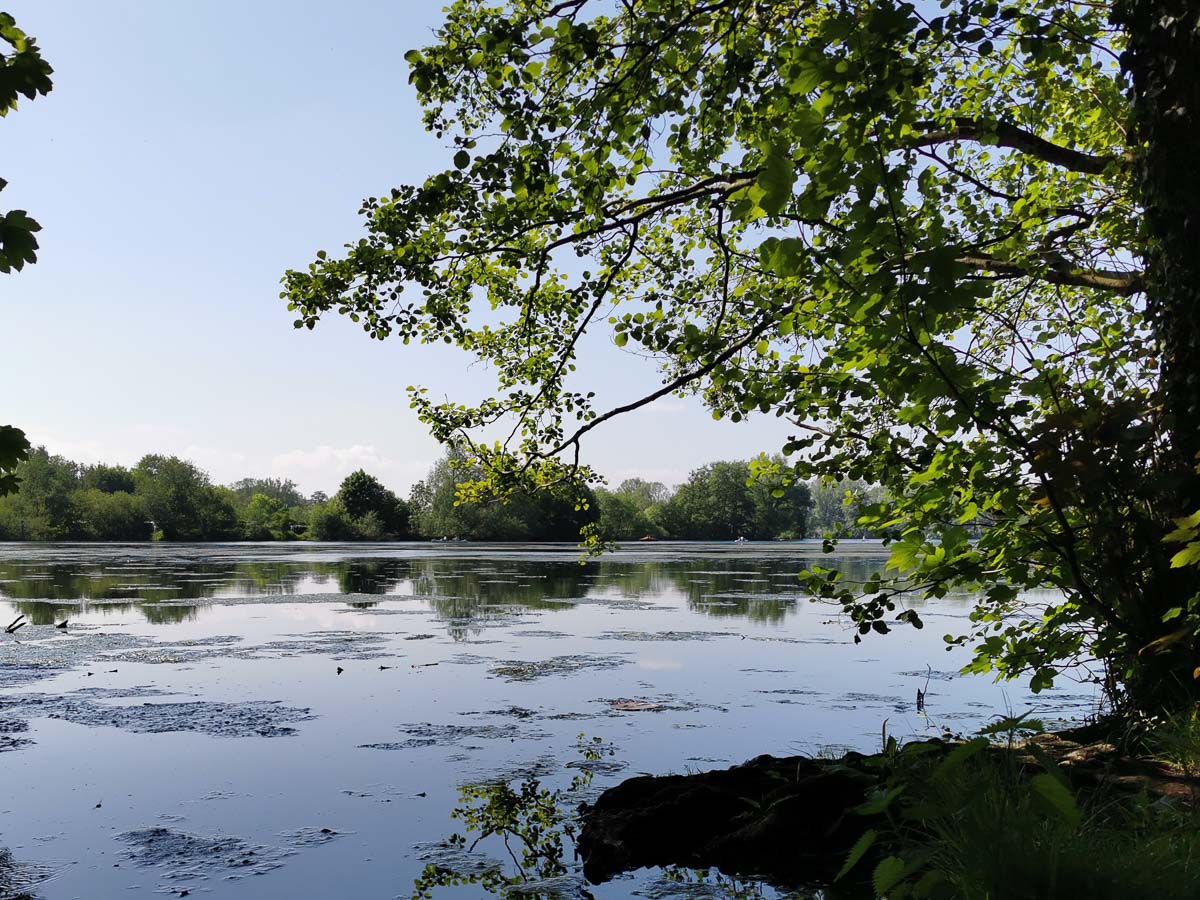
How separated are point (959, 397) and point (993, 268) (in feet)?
12.8

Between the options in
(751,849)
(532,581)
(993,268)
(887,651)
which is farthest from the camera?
(532,581)

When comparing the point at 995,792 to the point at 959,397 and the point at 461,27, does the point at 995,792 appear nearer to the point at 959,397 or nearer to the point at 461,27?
the point at 959,397

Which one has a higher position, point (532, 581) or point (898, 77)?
point (898, 77)

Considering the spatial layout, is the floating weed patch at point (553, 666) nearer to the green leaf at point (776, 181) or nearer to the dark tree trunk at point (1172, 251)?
the dark tree trunk at point (1172, 251)

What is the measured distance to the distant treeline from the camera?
78625 millimetres

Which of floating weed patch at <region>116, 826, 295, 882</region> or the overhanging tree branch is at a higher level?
the overhanging tree branch

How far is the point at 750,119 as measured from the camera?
650 centimetres

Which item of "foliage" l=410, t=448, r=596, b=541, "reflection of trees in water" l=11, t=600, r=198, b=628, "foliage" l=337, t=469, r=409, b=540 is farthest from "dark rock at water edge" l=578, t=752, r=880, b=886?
"foliage" l=337, t=469, r=409, b=540

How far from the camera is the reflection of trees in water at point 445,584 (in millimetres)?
19391

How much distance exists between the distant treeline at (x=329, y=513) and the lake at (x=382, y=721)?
54443 mm

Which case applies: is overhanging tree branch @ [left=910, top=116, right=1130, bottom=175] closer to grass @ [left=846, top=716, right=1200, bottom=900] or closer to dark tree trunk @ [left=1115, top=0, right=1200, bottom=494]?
dark tree trunk @ [left=1115, top=0, right=1200, bottom=494]

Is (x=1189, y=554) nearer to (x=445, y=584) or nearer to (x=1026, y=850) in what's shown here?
(x=1026, y=850)

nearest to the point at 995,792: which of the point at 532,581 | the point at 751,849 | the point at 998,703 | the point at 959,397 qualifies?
the point at 959,397

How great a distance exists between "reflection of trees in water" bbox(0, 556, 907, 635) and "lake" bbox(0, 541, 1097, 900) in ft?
1.64
